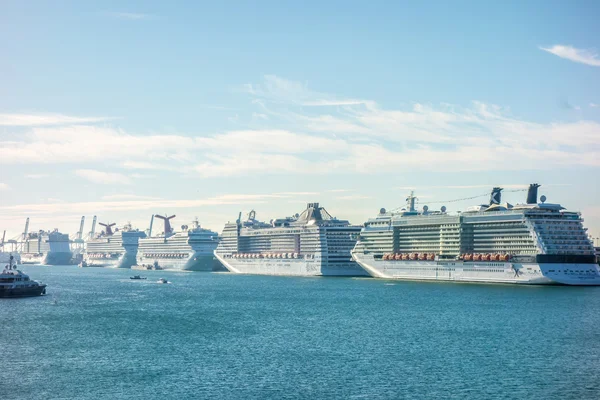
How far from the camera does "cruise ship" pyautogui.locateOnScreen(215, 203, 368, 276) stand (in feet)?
529

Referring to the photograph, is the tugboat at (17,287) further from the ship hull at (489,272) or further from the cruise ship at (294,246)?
the cruise ship at (294,246)

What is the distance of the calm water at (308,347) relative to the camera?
4534 cm

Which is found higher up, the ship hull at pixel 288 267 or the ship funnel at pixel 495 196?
the ship funnel at pixel 495 196

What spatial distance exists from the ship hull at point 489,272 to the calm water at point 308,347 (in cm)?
891

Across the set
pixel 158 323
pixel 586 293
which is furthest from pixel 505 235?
pixel 158 323

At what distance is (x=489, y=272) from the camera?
115938 mm

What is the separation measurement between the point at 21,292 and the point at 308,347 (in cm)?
5594

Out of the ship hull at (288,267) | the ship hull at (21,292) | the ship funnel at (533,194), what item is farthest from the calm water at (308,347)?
the ship hull at (288,267)

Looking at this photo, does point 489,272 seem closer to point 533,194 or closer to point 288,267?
point 533,194

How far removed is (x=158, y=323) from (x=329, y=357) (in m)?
24.6

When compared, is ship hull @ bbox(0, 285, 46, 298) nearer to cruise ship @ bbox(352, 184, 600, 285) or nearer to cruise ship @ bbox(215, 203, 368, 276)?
cruise ship @ bbox(352, 184, 600, 285)

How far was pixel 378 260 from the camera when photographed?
14150cm

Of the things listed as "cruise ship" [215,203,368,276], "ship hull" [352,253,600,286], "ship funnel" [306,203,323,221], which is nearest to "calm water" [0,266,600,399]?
"ship hull" [352,253,600,286]

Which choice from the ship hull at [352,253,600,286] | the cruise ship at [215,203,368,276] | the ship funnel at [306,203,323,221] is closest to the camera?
the ship hull at [352,253,600,286]
